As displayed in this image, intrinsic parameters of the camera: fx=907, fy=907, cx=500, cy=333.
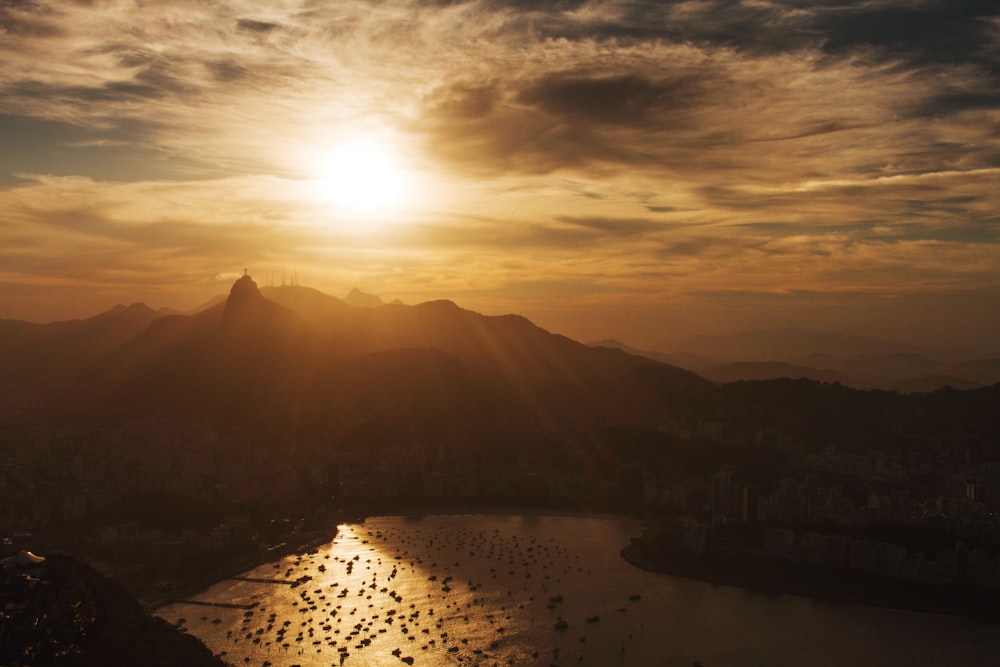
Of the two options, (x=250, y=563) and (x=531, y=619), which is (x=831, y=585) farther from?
(x=250, y=563)

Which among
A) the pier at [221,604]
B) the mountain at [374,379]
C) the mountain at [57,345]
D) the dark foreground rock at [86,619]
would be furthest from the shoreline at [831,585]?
the mountain at [57,345]

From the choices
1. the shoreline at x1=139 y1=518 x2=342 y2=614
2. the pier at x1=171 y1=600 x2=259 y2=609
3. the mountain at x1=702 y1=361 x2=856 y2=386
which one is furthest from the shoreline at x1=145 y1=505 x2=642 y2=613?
the mountain at x1=702 y1=361 x2=856 y2=386

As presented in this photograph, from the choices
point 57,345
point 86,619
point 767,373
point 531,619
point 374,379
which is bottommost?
point 531,619

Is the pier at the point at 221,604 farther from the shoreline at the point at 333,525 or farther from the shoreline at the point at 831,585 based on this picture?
the shoreline at the point at 831,585

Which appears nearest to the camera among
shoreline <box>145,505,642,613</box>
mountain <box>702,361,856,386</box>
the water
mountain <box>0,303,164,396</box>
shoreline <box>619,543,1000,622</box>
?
the water

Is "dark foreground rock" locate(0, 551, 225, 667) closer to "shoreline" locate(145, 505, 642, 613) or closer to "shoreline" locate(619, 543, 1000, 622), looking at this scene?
"shoreline" locate(145, 505, 642, 613)

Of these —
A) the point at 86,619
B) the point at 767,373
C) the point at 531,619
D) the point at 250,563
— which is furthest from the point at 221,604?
the point at 767,373

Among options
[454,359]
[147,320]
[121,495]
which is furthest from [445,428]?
[147,320]
